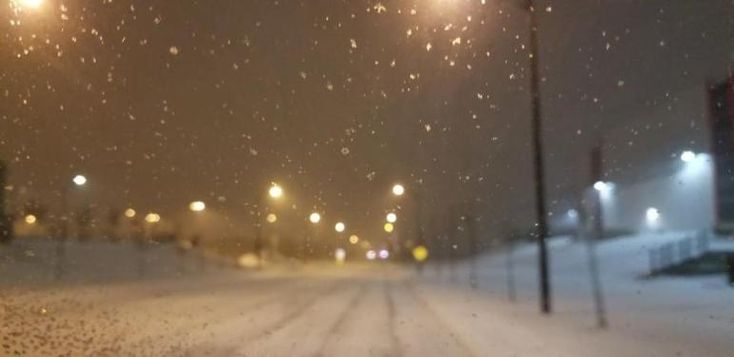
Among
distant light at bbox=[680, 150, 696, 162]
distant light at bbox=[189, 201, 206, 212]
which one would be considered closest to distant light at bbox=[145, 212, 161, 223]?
distant light at bbox=[189, 201, 206, 212]

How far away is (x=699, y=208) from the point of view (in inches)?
2694

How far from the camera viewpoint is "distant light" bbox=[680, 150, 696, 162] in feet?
206

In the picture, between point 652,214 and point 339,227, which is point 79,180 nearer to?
point 339,227

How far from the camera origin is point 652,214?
69.3 meters

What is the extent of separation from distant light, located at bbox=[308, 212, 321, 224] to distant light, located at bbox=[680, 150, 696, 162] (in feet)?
84.4

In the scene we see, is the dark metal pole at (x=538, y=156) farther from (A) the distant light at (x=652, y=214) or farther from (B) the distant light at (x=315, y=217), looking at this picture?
(A) the distant light at (x=652, y=214)

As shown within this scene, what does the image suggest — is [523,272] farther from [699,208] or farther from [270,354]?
[270,354]

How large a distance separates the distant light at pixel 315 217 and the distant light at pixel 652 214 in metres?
28.5

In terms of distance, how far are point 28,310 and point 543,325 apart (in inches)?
430

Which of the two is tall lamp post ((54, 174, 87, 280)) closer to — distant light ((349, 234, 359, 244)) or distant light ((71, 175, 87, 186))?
distant light ((71, 175, 87, 186))

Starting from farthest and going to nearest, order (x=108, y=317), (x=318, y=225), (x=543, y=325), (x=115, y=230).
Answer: (x=115, y=230)
(x=318, y=225)
(x=108, y=317)
(x=543, y=325)

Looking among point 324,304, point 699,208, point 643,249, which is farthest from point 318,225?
point 699,208

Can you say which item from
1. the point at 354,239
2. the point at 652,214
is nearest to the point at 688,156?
the point at 652,214

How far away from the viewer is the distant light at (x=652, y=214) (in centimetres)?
6842
